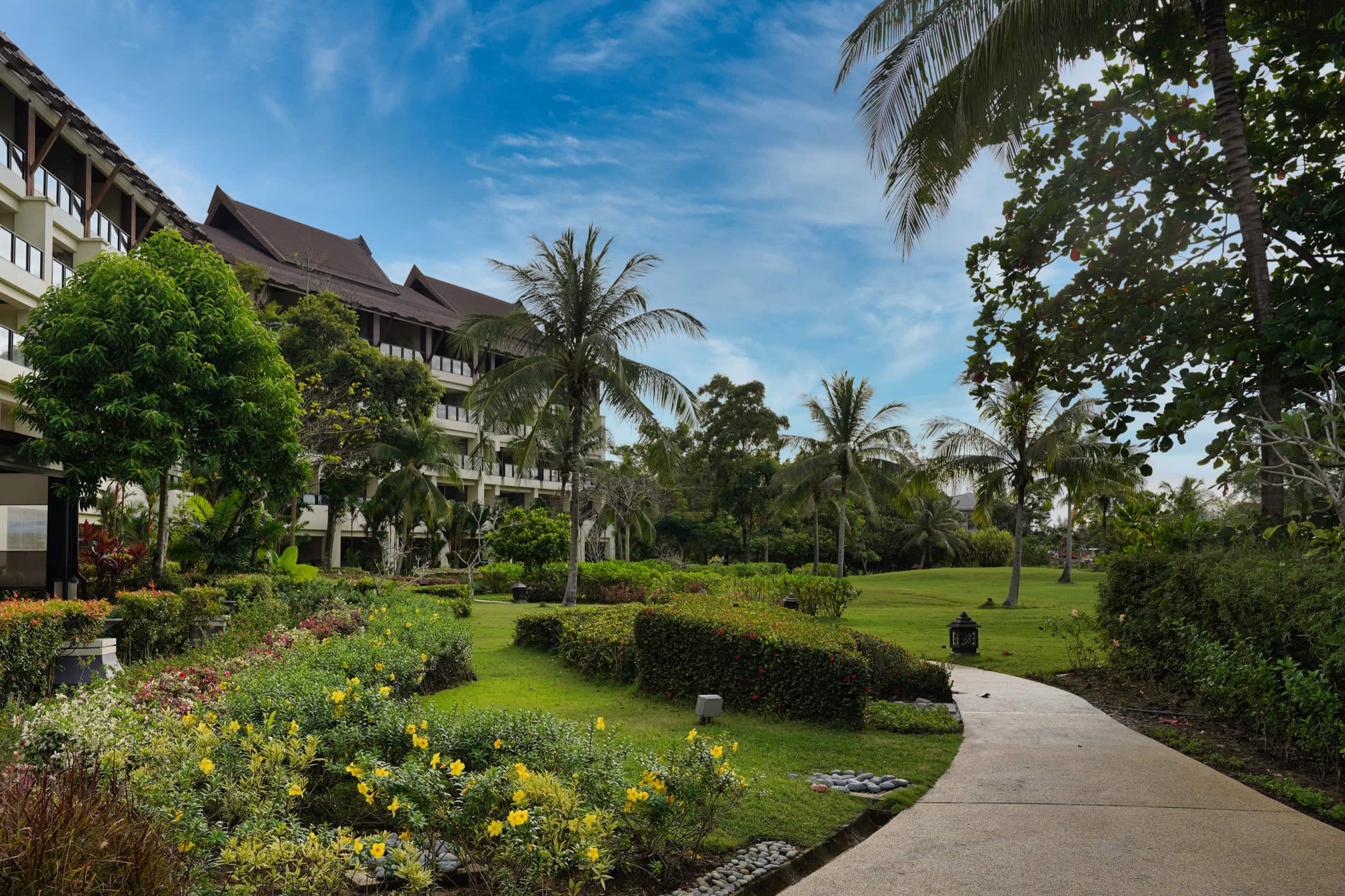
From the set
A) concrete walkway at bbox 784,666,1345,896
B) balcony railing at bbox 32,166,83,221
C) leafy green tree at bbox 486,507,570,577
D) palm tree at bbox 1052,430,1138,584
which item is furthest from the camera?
leafy green tree at bbox 486,507,570,577

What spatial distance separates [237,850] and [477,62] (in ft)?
37.7

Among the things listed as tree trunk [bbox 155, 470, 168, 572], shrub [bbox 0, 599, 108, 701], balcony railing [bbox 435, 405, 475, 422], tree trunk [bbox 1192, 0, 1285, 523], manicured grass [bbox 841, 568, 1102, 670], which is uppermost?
balcony railing [bbox 435, 405, 475, 422]

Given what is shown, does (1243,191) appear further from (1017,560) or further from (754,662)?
(1017,560)

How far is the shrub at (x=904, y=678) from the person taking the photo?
959 cm

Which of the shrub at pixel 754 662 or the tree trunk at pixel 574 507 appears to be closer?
the shrub at pixel 754 662

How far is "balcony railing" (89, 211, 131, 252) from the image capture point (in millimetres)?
21562

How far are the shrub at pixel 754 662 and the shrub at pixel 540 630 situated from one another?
329 centimetres

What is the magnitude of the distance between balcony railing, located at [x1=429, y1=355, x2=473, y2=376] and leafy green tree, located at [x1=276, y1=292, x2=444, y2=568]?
10335 mm

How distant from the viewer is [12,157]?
58.9 ft

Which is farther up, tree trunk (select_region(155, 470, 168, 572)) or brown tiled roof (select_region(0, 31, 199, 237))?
brown tiled roof (select_region(0, 31, 199, 237))

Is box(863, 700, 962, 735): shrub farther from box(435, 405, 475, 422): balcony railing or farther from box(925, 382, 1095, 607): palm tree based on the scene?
box(435, 405, 475, 422): balcony railing

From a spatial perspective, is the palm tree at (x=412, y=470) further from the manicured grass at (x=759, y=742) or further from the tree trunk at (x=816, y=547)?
the manicured grass at (x=759, y=742)

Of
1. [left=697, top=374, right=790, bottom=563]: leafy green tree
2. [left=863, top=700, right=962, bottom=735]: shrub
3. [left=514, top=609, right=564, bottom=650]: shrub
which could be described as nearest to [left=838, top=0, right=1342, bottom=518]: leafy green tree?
[left=863, top=700, right=962, bottom=735]: shrub

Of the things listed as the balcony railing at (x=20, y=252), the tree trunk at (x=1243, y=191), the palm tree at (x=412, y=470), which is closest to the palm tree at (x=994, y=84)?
the tree trunk at (x=1243, y=191)
